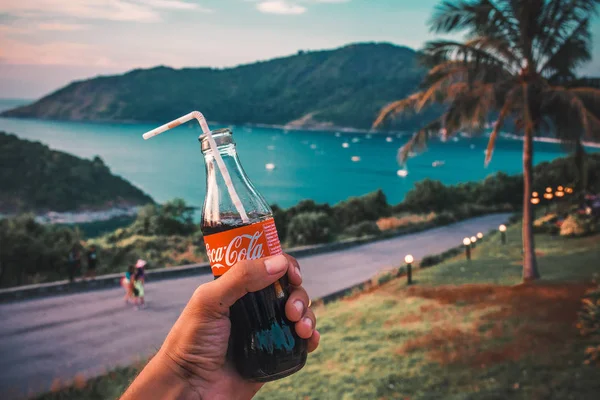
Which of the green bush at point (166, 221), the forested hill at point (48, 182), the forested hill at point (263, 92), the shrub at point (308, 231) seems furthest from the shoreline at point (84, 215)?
the shrub at point (308, 231)

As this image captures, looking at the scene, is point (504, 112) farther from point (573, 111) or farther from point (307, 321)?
point (307, 321)

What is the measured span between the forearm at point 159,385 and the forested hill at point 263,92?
32233 millimetres

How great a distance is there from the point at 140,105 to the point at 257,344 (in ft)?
122

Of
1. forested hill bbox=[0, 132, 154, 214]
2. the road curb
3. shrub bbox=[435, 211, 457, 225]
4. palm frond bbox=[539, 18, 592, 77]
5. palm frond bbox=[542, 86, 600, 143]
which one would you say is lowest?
shrub bbox=[435, 211, 457, 225]

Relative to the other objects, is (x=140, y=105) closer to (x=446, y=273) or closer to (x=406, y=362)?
(x=446, y=273)

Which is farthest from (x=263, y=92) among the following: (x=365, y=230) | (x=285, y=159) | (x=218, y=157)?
(x=218, y=157)

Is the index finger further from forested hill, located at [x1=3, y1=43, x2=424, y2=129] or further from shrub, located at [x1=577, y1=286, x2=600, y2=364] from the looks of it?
forested hill, located at [x1=3, y1=43, x2=424, y2=129]

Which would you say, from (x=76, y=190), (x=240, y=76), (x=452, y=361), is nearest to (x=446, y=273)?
(x=452, y=361)

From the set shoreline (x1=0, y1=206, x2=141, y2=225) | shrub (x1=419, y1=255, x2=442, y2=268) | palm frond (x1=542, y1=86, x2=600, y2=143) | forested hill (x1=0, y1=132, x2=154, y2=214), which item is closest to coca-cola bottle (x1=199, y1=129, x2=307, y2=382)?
palm frond (x1=542, y1=86, x2=600, y2=143)

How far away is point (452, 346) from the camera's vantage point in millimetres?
7941

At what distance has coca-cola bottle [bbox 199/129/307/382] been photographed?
6.13 ft

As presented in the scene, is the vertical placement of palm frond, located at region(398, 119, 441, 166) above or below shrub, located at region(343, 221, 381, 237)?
above

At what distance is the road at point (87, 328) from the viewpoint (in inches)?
340

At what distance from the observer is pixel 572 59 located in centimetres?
1067
